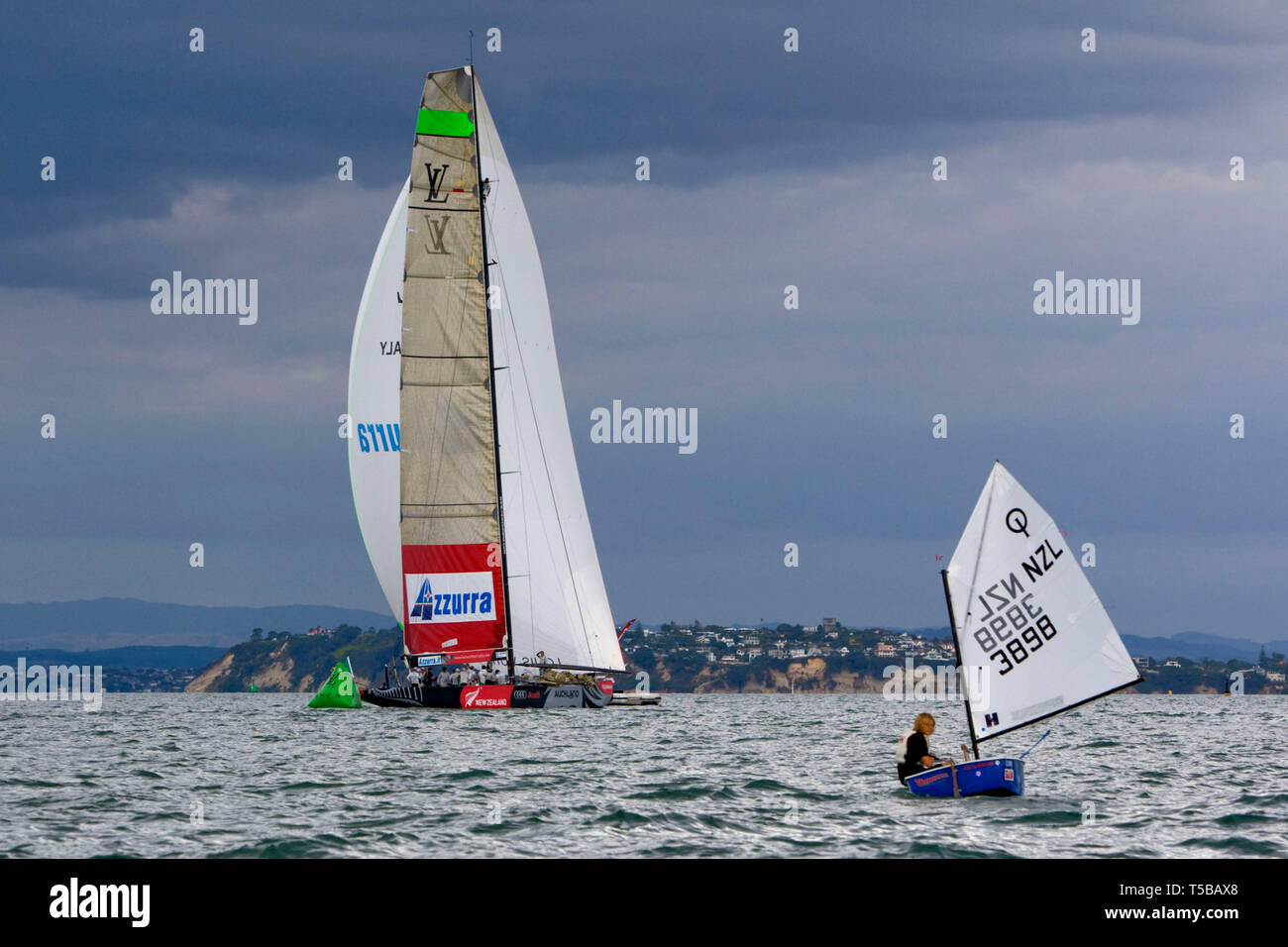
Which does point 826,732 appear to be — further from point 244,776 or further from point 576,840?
point 576,840

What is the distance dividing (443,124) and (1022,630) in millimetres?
41990

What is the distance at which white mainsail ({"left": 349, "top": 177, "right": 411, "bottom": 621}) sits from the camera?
69.8 metres

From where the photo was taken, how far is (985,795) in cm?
2786

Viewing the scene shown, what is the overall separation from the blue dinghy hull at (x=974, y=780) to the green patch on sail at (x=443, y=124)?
42378mm

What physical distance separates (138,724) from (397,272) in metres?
24.3

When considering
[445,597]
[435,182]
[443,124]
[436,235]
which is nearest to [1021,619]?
[445,597]

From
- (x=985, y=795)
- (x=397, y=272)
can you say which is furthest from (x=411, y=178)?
(x=985, y=795)

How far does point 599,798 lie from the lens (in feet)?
93.5

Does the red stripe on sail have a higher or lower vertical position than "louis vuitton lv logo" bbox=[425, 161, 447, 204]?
lower

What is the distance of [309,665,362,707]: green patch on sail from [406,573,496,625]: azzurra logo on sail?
13.3 metres

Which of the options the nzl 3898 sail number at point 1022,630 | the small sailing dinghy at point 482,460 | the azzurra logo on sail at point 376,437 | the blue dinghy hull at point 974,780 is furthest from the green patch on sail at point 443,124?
the blue dinghy hull at point 974,780

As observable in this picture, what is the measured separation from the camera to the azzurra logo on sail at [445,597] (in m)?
62.6

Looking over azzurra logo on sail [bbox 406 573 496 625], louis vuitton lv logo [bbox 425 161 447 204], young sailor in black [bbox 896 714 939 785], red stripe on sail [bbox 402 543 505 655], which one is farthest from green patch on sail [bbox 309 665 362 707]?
young sailor in black [bbox 896 714 939 785]

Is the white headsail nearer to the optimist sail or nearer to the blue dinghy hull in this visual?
the optimist sail
